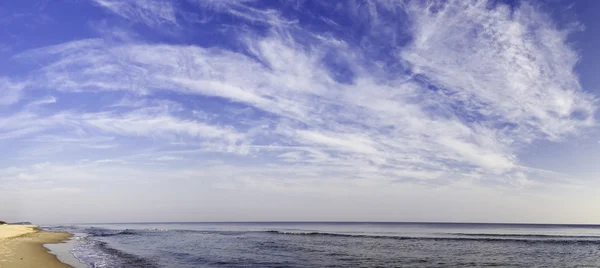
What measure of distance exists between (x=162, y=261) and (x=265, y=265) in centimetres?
848

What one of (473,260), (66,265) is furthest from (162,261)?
(473,260)

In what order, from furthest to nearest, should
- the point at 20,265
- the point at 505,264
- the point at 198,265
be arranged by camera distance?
1. the point at 505,264
2. the point at 198,265
3. the point at 20,265

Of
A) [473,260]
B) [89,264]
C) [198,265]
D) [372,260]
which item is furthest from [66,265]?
[473,260]

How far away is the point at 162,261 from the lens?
91.6 feet

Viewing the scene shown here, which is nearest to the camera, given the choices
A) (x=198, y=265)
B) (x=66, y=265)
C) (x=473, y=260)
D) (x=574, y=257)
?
(x=66, y=265)

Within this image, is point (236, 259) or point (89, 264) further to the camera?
point (236, 259)

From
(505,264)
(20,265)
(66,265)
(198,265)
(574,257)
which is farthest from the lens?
(574,257)

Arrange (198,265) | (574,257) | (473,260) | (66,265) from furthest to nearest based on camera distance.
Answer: (574,257) → (473,260) → (198,265) → (66,265)

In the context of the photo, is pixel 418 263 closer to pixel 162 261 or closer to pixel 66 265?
pixel 162 261

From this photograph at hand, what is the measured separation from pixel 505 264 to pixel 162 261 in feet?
87.9

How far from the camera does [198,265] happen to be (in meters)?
25.8

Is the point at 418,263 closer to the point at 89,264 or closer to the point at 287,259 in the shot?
Answer: the point at 287,259

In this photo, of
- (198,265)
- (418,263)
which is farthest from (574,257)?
(198,265)

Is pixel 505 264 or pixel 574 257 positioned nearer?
pixel 505 264
